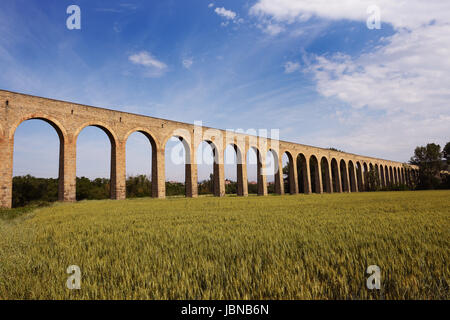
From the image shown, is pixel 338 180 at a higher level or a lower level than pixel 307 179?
lower

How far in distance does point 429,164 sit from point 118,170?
5674 centimetres

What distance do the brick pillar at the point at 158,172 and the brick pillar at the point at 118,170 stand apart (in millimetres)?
2505

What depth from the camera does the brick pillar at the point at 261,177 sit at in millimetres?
27953

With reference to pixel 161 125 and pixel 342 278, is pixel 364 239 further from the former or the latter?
pixel 161 125

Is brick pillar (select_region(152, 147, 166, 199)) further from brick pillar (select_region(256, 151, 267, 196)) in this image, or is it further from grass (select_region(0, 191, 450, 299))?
grass (select_region(0, 191, 450, 299))

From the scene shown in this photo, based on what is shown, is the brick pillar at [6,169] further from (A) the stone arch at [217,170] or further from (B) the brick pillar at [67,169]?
(A) the stone arch at [217,170]

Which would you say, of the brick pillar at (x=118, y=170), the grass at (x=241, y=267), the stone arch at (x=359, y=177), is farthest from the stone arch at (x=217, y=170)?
the stone arch at (x=359, y=177)

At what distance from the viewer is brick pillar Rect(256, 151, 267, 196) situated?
91.7ft

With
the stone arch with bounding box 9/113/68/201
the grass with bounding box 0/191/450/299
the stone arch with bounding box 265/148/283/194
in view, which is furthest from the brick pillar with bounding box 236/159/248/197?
the grass with bounding box 0/191/450/299

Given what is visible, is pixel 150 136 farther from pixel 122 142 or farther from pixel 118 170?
pixel 118 170

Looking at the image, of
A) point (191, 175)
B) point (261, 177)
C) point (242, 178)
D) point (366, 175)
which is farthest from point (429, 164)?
point (191, 175)

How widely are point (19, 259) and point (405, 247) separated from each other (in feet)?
12.4

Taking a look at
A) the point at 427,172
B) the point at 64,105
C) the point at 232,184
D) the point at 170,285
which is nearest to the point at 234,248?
the point at 170,285

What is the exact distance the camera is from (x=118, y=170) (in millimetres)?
18188
